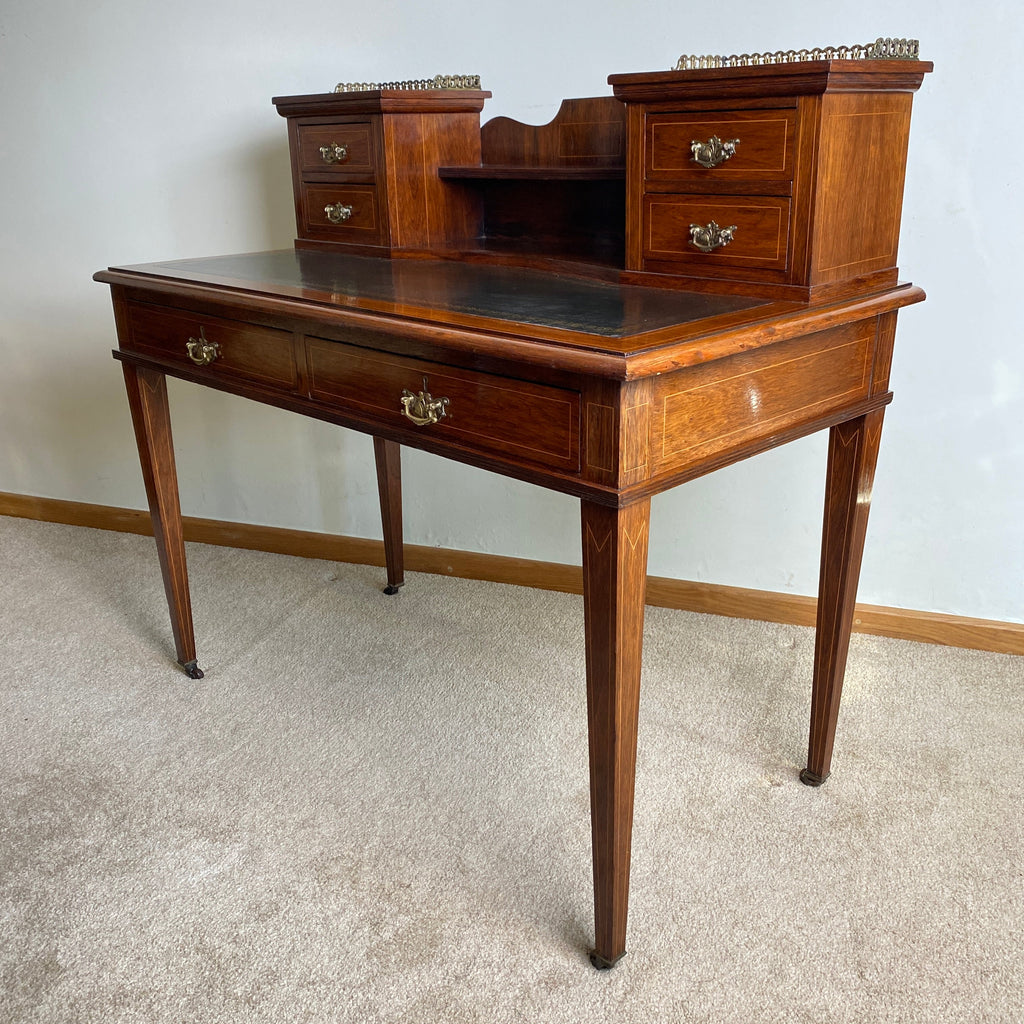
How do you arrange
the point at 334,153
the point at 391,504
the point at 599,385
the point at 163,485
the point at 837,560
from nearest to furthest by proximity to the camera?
the point at 599,385 → the point at 837,560 → the point at 334,153 → the point at 163,485 → the point at 391,504

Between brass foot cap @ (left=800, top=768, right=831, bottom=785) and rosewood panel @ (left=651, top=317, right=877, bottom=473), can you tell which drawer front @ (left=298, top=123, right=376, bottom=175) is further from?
brass foot cap @ (left=800, top=768, right=831, bottom=785)

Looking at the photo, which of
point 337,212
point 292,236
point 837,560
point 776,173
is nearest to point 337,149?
point 337,212

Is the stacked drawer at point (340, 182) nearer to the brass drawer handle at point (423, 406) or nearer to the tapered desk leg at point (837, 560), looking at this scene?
the brass drawer handle at point (423, 406)

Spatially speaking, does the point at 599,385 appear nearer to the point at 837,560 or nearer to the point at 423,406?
the point at 423,406

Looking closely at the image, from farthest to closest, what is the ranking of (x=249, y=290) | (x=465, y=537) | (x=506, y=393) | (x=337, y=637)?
1. (x=465, y=537)
2. (x=337, y=637)
3. (x=249, y=290)
4. (x=506, y=393)

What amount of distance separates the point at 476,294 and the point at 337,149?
2.61 ft

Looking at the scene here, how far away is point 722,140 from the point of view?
1607 millimetres

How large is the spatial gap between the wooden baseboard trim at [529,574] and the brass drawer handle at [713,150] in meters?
1.36

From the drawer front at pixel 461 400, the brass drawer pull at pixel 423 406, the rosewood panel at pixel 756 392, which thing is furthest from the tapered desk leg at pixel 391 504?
the rosewood panel at pixel 756 392

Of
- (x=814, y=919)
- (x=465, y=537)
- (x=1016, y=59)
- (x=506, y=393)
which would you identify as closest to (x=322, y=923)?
(x=814, y=919)

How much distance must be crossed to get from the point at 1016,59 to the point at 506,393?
1.43 metres

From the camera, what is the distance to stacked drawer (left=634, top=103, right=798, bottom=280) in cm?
156

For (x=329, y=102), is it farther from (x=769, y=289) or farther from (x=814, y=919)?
(x=814, y=919)

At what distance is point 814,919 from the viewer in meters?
1.69
